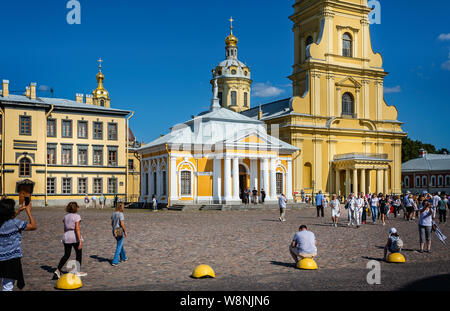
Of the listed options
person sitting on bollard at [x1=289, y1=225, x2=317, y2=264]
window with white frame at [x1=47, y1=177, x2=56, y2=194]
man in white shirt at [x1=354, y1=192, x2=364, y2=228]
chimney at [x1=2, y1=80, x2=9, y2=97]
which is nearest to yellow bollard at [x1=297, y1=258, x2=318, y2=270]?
person sitting on bollard at [x1=289, y1=225, x2=317, y2=264]

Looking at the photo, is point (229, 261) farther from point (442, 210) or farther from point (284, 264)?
point (442, 210)

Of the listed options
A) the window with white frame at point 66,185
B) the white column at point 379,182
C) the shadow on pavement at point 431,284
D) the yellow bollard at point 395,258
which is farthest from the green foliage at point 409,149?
the shadow on pavement at point 431,284

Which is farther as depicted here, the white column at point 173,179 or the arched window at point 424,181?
the arched window at point 424,181

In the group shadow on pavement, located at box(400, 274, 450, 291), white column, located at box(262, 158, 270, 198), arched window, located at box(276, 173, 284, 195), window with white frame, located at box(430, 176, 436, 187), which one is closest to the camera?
shadow on pavement, located at box(400, 274, 450, 291)

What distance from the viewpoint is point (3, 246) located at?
287 inches

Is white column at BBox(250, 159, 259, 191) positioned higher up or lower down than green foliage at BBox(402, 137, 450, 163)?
lower down

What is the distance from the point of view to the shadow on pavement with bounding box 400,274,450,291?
8.93 metres

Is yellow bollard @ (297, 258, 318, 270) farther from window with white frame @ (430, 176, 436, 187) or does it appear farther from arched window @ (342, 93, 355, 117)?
window with white frame @ (430, 176, 436, 187)

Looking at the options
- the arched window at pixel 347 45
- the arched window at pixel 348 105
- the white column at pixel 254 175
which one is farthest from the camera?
the arched window at pixel 347 45

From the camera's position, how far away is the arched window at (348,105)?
55375mm

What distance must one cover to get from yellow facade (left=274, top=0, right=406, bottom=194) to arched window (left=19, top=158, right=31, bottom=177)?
1021 inches

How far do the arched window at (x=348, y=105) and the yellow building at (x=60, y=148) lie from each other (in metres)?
24.4

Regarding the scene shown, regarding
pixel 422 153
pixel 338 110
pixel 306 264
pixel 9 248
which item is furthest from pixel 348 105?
pixel 9 248

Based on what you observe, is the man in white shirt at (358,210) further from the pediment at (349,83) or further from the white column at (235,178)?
the pediment at (349,83)
